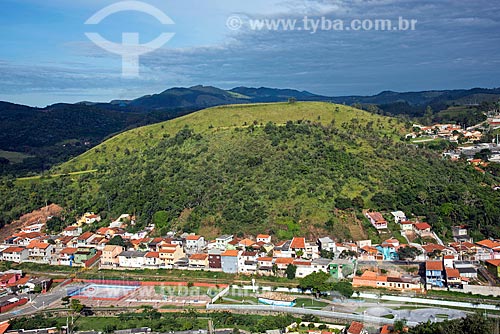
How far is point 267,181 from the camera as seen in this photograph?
1779 inches

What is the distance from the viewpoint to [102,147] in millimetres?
65812

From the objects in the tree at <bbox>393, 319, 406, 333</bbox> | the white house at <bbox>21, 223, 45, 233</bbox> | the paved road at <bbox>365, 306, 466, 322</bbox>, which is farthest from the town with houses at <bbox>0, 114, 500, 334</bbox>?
the tree at <bbox>393, 319, 406, 333</bbox>

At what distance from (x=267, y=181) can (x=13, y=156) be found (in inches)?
2609

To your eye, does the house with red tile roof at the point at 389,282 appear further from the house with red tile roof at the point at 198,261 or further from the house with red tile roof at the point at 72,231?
the house with red tile roof at the point at 72,231

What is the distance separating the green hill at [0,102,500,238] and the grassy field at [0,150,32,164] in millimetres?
29259

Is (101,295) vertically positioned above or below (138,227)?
below

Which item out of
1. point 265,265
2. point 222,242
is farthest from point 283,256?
point 222,242

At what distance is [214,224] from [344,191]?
12229 mm

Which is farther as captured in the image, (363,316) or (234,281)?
(234,281)

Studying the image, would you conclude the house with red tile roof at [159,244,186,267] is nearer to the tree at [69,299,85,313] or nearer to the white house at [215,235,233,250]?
the white house at [215,235,233,250]

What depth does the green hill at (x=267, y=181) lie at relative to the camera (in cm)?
4078

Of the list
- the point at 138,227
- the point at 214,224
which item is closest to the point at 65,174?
the point at 138,227

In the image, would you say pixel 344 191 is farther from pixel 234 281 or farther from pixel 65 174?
pixel 65 174

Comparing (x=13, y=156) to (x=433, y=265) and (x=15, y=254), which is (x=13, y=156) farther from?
(x=433, y=265)
